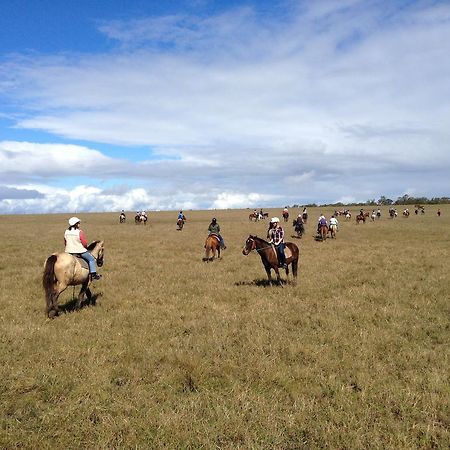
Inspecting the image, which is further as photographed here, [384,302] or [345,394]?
[384,302]

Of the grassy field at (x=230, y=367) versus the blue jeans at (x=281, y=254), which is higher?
the blue jeans at (x=281, y=254)

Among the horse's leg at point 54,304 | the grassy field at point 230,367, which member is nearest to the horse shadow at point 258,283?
the grassy field at point 230,367

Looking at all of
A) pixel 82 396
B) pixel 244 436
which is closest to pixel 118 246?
pixel 82 396

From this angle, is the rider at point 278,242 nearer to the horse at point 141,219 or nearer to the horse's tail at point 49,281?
the horse's tail at point 49,281

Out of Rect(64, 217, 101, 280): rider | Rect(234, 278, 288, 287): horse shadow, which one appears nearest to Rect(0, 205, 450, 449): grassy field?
Rect(234, 278, 288, 287): horse shadow

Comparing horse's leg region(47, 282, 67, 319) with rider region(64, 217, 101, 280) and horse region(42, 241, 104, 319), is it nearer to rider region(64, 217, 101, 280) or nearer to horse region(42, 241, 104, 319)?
horse region(42, 241, 104, 319)

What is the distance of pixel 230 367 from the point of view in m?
7.36

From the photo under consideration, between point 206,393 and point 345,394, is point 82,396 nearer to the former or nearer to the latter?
point 206,393

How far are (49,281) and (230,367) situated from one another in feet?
18.9

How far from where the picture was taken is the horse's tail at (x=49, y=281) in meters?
10.3

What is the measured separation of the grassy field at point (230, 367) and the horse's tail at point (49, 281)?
620 mm

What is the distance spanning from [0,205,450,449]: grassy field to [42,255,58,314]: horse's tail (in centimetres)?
62

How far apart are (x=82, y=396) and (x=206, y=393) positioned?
2.04 meters

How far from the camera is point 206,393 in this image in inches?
256
